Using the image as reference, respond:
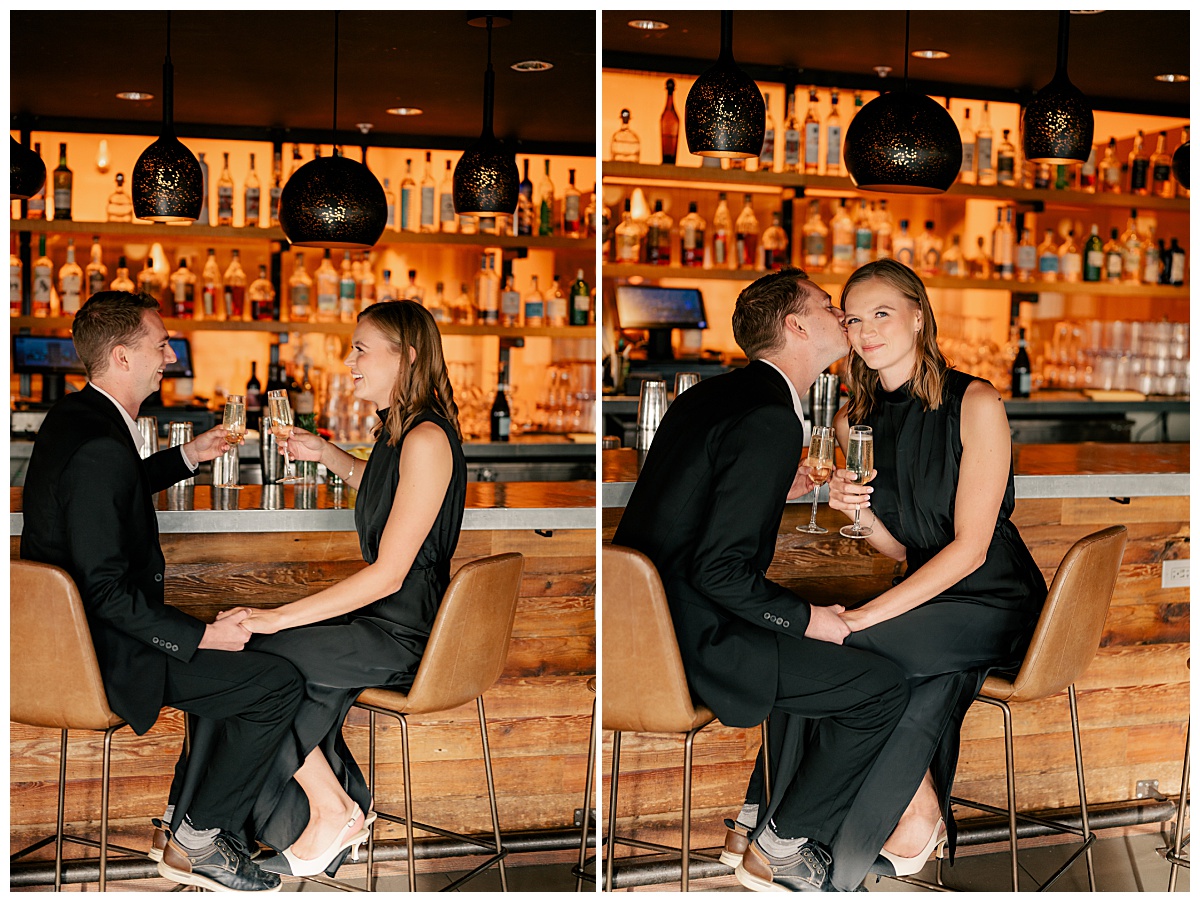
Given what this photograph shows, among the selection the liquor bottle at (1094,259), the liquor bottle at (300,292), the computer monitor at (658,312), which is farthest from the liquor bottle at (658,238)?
the liquor bottle at (1094,259)

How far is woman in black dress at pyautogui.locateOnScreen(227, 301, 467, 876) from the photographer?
2.33m

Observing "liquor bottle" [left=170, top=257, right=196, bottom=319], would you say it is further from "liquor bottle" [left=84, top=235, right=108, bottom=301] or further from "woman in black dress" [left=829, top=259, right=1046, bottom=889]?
"woman in black dress" [left=829, top=259, right=1046, bottom=889]

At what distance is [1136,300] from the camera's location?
5.46 m

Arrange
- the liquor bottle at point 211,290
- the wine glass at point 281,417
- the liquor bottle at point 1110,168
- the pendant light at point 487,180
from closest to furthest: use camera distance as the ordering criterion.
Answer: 1. the wine glass at point 281,417
2. the pendant light at point 487,180
3. the liquor bottle at point 211,290
4. the liquor bottle at point 1110,168

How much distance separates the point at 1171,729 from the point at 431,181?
378cm

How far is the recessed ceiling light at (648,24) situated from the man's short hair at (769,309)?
1959mm

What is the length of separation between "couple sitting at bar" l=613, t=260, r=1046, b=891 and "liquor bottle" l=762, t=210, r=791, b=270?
233cm

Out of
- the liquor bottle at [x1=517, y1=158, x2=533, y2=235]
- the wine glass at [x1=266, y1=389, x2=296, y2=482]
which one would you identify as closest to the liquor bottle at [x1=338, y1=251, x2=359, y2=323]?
the liquor bottle at [x1=517, y1=158, x2=533, y2=235]

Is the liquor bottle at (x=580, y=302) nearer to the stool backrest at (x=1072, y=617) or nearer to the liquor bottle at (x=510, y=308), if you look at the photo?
the liquor bottle at (x=510, y=308)

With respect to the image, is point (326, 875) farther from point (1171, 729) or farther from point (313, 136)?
point (313, 136)

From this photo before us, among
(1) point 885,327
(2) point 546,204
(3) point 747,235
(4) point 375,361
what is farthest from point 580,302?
(1) point 885,327

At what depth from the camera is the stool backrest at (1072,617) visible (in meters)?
2.24

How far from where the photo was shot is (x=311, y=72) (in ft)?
14.1

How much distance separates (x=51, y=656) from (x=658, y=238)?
3.16 metres
